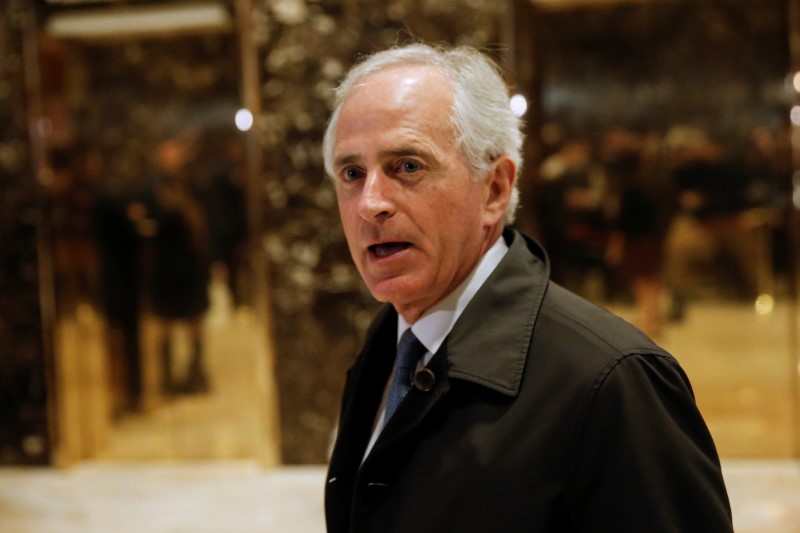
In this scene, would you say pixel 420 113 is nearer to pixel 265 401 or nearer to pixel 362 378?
pixel 362 378

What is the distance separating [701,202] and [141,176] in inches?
134

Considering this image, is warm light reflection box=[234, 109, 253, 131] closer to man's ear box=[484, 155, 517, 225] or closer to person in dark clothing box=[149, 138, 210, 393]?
person in dark clothing box=[149, 138, 210, 393]

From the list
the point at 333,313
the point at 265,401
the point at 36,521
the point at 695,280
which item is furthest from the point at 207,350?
the point at 695,280

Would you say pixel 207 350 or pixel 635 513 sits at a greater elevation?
pixel 635 513

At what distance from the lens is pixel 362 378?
5.26 feet

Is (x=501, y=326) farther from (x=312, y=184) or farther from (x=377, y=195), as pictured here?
(x=312, y=184)

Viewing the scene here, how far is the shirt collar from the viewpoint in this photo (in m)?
1.40

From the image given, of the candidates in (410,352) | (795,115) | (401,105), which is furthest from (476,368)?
(795,115)

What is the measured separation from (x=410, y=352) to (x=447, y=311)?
104 millimetres

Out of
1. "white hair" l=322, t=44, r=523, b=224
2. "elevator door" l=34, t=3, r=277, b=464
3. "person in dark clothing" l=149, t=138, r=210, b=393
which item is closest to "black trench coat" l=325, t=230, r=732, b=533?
"white hair" l=322, t=44, r=523, b=224

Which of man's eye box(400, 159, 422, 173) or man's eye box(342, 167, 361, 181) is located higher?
man's eye box(400, 159, 422, 173)

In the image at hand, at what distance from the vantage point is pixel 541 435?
1.14 m

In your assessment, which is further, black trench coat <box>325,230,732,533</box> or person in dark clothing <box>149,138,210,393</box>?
person in dark clothing <box>149,138,210,393</box>

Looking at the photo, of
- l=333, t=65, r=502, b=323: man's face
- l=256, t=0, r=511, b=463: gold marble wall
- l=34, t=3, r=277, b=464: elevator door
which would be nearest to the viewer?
l=333, t=65, r=502, b=323: man's face
